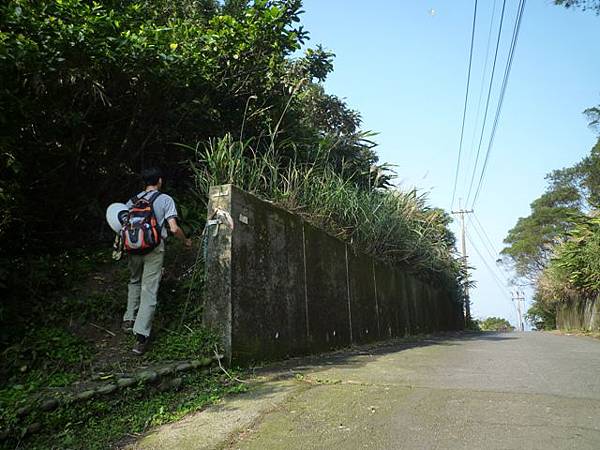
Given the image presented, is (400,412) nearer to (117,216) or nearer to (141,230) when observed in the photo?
(141,230)

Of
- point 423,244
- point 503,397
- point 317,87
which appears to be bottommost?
point 503,397

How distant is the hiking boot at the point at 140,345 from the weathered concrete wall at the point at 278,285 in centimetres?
53

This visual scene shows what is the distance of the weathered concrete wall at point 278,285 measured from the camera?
13.5ft

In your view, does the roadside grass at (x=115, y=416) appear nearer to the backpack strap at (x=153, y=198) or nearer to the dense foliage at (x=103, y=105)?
the backpack strap at (x=153, y=198)

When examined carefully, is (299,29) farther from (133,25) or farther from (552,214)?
(552,214)

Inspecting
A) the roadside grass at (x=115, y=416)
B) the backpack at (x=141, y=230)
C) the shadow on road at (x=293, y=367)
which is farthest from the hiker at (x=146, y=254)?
the shadow on road at (x=293, y=367)

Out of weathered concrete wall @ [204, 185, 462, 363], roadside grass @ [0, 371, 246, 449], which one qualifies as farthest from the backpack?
roadside grass @ [0, 371, 246, 449]

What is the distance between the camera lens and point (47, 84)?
4.57 metres

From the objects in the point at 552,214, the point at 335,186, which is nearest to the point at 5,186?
the point at 335,186

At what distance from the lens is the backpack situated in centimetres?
388

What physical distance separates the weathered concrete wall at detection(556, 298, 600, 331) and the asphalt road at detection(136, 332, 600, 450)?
Result: 13.7 meters

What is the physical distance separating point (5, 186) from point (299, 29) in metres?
4.47

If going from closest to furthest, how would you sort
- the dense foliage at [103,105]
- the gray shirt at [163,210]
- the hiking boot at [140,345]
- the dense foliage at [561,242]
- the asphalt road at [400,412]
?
the asphalt road at [400,412], the hiking boot at [140,345], the gray shirt at [163,210], the dense foliage at [103,105], the dense foliage at [561,242]

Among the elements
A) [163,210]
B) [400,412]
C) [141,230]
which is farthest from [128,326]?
[400,412]
